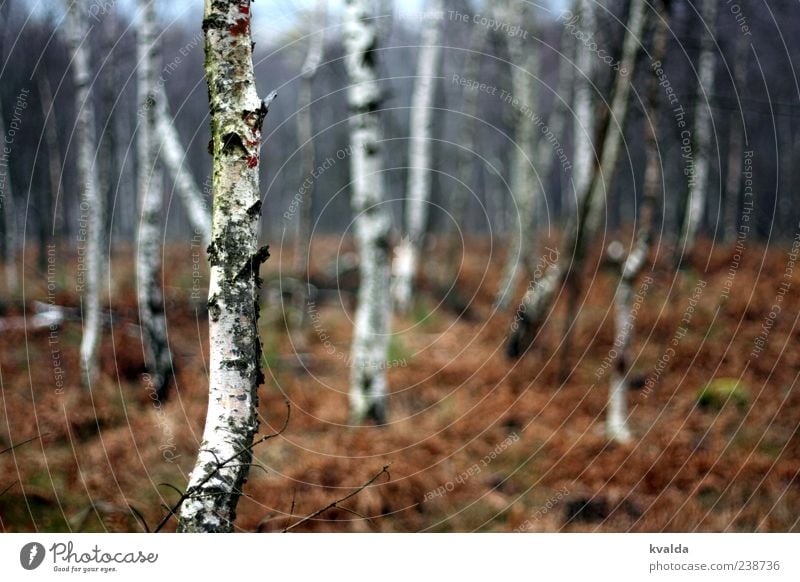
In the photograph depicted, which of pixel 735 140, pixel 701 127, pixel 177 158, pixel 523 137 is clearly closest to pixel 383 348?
pixel 177 158

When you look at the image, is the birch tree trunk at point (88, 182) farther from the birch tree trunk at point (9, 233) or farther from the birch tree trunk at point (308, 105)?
the birch tree trunk at point (9, 233)

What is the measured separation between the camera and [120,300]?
9234 mm

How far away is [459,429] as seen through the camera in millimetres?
5930

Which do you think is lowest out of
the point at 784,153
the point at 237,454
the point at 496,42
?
the point at 237,454

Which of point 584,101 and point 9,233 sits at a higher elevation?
point 9,233

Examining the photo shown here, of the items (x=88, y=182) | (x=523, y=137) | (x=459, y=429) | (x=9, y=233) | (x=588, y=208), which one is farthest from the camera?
(x=9, y=233)

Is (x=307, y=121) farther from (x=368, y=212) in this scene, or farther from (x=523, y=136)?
(x=368, y=212)

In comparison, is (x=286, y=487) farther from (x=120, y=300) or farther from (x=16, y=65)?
(x=16, y=65)

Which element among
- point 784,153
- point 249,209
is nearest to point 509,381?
point 249,209

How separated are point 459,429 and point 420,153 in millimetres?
6174

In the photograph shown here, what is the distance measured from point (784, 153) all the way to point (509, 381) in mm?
18898
